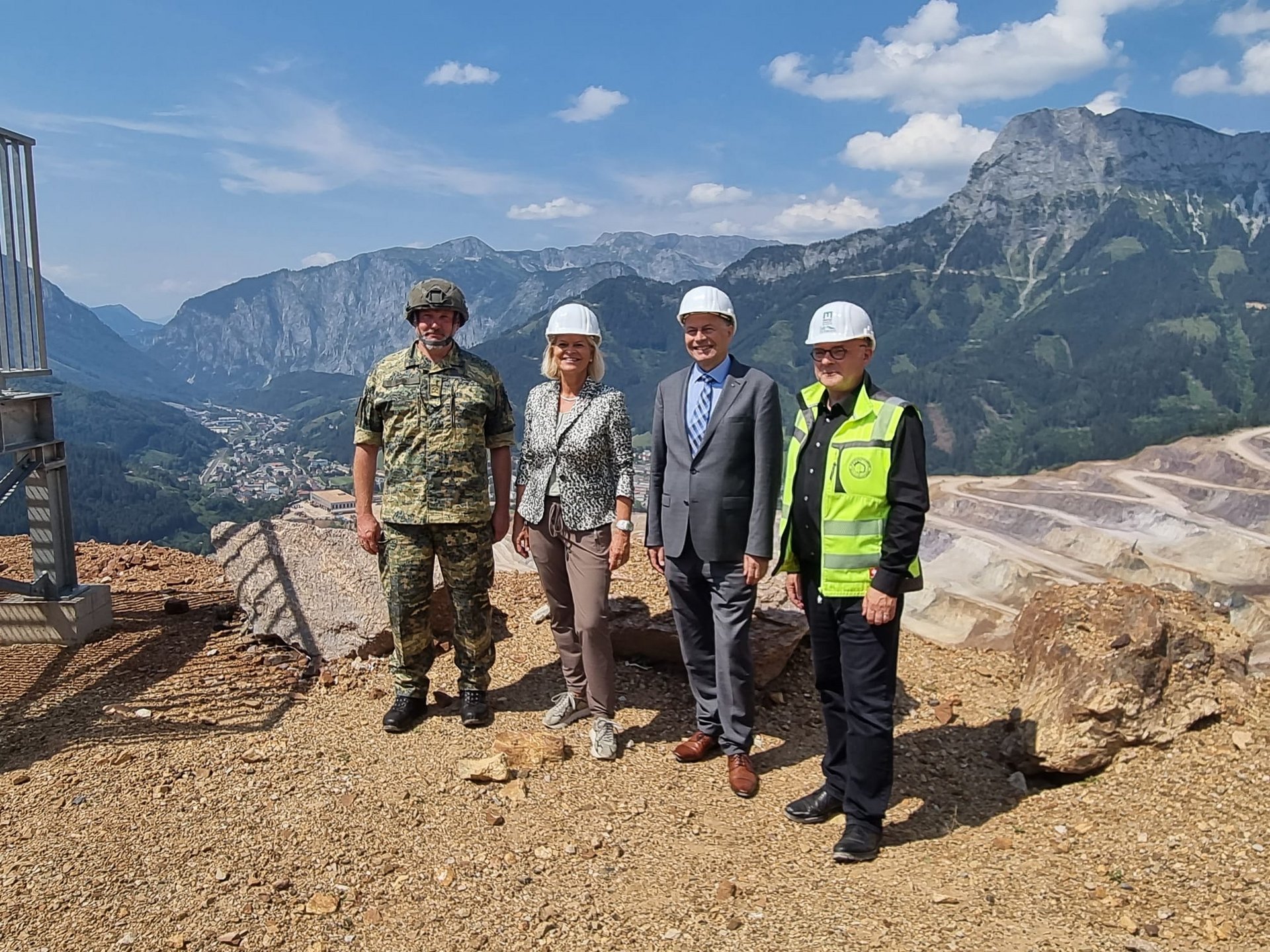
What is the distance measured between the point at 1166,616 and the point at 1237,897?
8.14ft

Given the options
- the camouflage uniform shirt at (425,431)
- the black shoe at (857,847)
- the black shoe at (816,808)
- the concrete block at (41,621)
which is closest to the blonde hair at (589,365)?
the camouflage uniform shirt at (425,431)

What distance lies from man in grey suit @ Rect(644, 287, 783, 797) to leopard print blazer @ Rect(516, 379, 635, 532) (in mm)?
229

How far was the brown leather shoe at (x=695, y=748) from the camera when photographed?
509cm

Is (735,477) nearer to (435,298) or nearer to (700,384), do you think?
(700,384)

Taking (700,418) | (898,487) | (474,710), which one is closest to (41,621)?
(474,710)

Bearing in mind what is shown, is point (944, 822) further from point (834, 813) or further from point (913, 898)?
point (913, 898)

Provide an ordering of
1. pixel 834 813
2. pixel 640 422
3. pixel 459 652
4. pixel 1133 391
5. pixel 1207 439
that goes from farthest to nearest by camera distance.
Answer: pixel 640 422 < pixel 1133 391 < pixel 1207 439 < pixel 459 652 < pixel 834 813

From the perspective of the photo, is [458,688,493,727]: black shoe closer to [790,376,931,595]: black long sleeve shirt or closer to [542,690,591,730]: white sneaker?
[542,690,591,730]: white sneaker

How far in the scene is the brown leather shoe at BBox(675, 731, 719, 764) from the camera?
5094 mm

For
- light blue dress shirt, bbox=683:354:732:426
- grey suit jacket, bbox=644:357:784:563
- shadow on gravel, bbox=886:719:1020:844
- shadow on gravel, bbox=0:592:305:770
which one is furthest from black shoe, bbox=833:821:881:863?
shadow on gravel, bbox=0:592:305:770

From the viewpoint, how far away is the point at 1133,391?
146875 millimetres

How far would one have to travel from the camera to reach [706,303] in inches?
178

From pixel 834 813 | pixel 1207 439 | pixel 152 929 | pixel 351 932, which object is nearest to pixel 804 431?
pixel 834 813

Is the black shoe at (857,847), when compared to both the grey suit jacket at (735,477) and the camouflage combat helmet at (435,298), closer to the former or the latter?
the grey suit jacket at (735,477)
